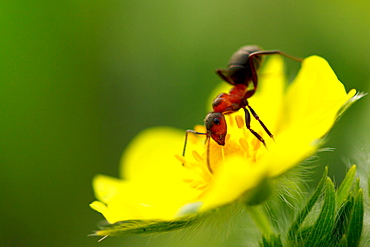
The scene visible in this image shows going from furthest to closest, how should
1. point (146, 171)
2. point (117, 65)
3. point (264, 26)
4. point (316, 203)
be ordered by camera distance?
point (117, 65) < point (264, 26) < point (146, 171) < point (316, 203)

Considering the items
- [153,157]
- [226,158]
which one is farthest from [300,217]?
[153,157]

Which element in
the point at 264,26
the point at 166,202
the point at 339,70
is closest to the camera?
the point at 166,202

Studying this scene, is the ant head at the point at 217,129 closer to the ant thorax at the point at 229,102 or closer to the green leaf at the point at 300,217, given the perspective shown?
the ant thorax at the point at 229,102

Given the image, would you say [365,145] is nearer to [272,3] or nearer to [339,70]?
[339,70]

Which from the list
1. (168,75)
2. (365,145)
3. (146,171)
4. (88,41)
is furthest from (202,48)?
(365,145)

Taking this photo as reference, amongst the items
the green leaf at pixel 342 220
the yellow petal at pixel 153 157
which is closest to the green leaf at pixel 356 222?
the green leaf at pixel 342 220

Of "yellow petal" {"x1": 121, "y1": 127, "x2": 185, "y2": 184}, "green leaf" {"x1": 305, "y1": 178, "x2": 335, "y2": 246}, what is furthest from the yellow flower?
"green leaf" {"x1": 305, "y1": 178, "x2": 335, "y2": 246}

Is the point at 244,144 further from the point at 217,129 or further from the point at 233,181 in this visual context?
the point at 233,181
